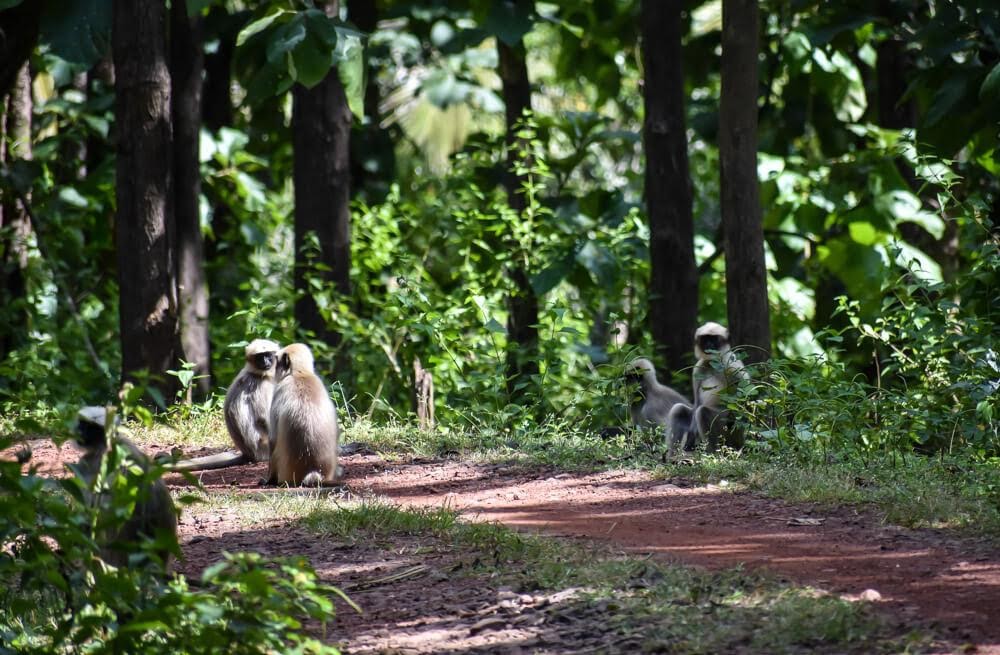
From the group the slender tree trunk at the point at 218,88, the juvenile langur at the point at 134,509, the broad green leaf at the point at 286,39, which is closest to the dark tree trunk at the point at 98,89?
the slender tree trunk at the point at 218,88

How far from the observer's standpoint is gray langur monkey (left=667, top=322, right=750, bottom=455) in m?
8.15

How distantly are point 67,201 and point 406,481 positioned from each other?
6249mm

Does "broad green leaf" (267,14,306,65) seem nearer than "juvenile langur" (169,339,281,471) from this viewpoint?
Yes

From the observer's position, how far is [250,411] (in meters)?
8.48

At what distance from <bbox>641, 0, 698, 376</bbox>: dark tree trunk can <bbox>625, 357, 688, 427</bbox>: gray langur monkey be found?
0.83 metres

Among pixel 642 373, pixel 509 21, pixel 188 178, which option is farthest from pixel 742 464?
pixel 188 178

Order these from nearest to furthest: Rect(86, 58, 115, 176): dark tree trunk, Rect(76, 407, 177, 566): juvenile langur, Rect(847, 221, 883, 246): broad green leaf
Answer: Rect(76, 407, 177, 566): juvenile langur → Rect(847, 221, 883, 246): broad green leaf → Rect(86, 58, 115, 176): dark tree trunk

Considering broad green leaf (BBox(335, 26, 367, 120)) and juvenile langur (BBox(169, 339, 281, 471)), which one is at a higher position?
broad green leaf (BBox(335, 26, 367, 120))

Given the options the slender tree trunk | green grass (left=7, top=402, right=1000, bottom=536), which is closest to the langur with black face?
green grass (left=7, top=402, right=1000, bottom=536)

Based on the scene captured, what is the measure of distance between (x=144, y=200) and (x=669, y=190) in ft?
14.3

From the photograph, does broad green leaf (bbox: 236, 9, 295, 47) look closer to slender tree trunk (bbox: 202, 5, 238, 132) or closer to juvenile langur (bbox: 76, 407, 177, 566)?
juvenile langur (bbox: 76, 407, 177, 566)

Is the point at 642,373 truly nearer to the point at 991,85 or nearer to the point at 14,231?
A: the point at 991,85

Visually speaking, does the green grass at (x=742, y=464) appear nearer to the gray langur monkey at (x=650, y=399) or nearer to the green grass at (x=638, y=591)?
the gray langur monkey at (x=650, y=399)

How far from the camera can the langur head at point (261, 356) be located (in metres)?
8.70
